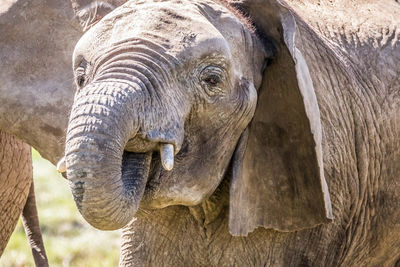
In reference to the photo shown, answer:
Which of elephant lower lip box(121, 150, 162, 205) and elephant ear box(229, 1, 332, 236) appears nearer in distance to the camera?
elephant lower lip box(121, 150, 162, 205)

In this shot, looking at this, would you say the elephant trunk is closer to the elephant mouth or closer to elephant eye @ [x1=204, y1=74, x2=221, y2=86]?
the elephant mouth

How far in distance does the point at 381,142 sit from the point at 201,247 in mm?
749

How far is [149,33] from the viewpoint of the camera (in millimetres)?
3842

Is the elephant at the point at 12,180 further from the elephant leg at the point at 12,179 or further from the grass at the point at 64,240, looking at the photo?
the grass at the point at 64,240

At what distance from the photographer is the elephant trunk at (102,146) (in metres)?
3.52

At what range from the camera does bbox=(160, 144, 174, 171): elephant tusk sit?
12.1 feet

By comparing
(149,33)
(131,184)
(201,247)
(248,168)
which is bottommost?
(201,247)

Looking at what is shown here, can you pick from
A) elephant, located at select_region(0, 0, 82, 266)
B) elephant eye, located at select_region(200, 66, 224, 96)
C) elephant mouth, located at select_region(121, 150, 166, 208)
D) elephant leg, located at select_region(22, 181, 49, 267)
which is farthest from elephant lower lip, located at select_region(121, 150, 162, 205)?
elephant leg, located at select_region(22, 181, 49, 267)

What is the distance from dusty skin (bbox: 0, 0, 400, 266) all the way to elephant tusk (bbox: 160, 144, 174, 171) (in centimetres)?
2

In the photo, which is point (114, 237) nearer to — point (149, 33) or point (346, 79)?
point (346, 79)

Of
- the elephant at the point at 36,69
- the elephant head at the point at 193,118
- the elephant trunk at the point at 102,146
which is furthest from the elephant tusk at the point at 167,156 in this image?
the elephant at the point at 36,69

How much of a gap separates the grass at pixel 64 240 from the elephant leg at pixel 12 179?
111 cm

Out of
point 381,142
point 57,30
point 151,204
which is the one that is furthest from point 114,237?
point 151,204

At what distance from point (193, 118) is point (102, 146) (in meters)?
0.49
